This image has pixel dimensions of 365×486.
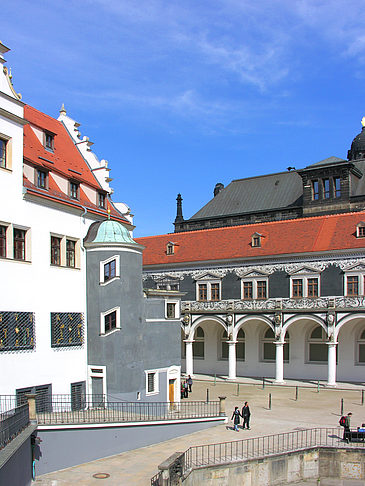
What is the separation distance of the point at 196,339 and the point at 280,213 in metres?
18.1

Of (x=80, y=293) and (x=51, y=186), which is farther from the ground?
(x=51, y=186)

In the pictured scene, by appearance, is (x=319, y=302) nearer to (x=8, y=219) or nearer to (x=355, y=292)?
(x=355, y=292)

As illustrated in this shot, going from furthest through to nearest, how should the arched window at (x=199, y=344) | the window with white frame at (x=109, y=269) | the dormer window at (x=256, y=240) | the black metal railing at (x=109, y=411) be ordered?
the arched window at (x=199, y=344), the dormer window at (x=256, y=240), the window with white frame at (x=109, y=269), the black metal railing at (x=109, y=411)

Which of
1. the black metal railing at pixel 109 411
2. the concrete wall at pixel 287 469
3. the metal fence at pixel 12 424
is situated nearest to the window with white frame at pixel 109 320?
the black metal railing at pixel 109 411

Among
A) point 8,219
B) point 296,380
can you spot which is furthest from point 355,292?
point 8,219

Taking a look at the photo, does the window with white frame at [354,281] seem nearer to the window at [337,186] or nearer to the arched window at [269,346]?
the arched window at [269,346]

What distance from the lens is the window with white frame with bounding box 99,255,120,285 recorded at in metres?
27.9

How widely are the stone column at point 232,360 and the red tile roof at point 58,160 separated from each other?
50.2 ft

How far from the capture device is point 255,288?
4372 cm

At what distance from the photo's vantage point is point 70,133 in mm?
34812

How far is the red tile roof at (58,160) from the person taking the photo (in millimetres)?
27047

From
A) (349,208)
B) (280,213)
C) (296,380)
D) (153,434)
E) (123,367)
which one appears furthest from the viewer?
(280,213)

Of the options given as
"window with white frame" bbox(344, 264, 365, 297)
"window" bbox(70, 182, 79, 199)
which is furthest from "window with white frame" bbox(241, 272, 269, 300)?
"window" bbox(70, 182, 79, 199)

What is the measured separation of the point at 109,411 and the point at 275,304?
20.3m
